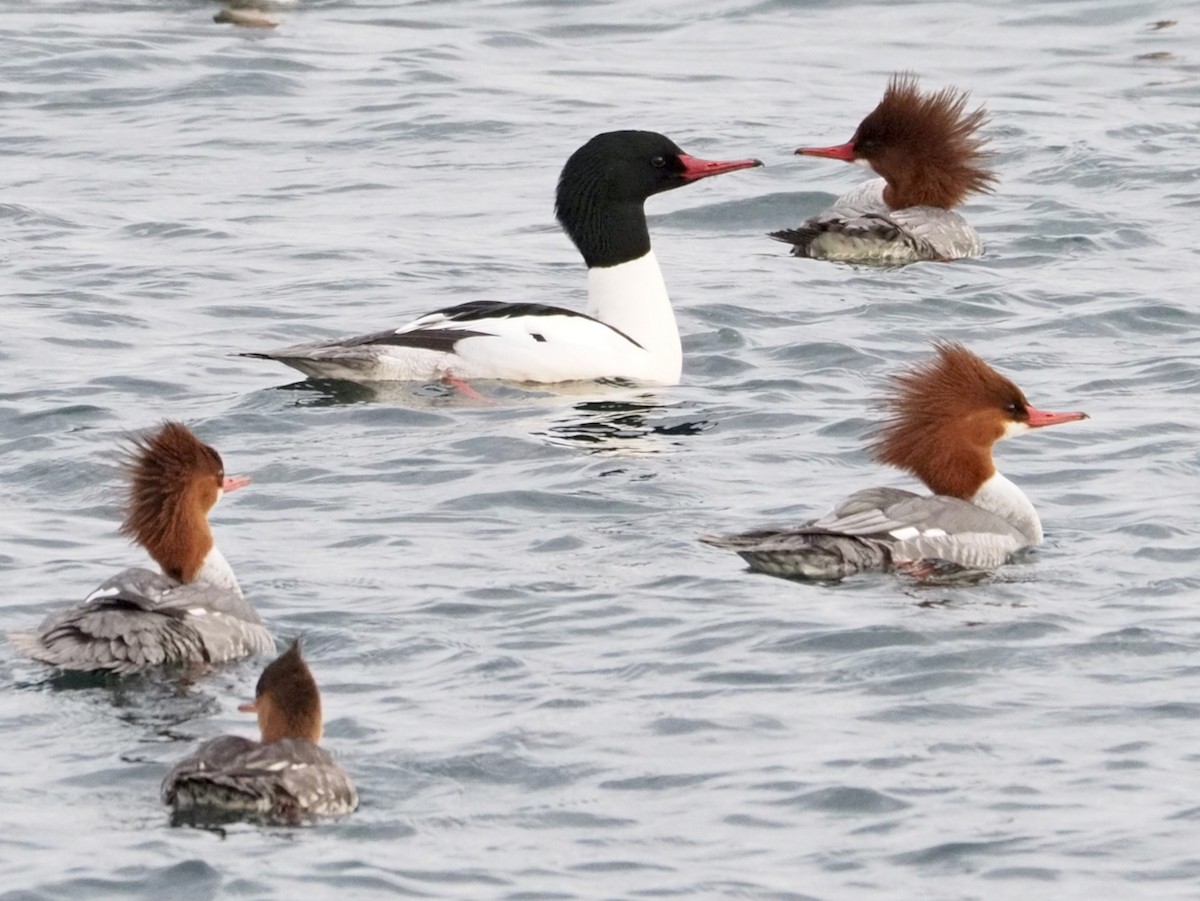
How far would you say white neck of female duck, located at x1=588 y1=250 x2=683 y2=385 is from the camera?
13258 mm

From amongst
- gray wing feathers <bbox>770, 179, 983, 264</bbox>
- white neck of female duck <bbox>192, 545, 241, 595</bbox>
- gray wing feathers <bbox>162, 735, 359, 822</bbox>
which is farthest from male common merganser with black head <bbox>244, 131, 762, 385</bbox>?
gray wing feathers <bbox>162, 735, 359, 822</bbox>

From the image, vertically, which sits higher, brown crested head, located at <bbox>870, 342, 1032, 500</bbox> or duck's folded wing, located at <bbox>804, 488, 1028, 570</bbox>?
brown crested head, located at <bbox>870, 342, 1032, 500</bbox>

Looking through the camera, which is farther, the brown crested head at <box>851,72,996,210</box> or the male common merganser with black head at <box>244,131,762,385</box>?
the brown crested head at <box>851,72,996,210</box>

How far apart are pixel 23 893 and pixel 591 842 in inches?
63.2

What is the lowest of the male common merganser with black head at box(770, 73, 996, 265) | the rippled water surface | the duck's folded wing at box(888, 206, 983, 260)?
the rippled water surface

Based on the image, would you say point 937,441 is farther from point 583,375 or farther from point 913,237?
point 913,237

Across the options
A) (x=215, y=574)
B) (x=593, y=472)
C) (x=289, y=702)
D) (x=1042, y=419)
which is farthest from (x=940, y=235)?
(x=289, y=702)

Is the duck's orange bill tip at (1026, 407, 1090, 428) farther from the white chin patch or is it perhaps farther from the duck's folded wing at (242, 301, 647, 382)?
the duck's folded wing at (242, 301, 647, 382)

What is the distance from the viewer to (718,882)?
679 centimetres

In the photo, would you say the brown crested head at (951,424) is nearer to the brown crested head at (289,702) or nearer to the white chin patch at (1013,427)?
the white chin patch at (1013,427)

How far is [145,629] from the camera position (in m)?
8.42

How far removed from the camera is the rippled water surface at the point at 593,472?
7141 millimetres

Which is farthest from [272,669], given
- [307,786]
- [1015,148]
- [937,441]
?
[1015,148]

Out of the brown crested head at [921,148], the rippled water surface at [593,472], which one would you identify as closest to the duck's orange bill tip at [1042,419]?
the rippled water surface at [593,472]
